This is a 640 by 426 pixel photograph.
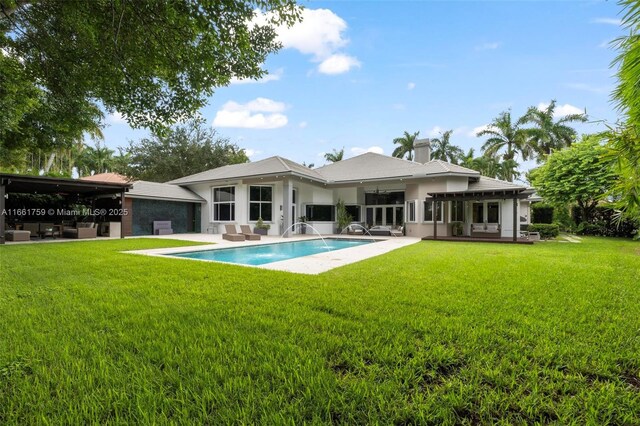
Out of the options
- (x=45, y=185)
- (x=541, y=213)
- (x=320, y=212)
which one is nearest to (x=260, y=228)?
(x=320, y=212)

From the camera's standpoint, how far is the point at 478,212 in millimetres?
19172

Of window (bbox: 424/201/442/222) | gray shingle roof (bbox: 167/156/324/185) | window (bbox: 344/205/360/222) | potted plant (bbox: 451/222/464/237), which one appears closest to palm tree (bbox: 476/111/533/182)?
potted plant (bbox: 451/222/464/237)

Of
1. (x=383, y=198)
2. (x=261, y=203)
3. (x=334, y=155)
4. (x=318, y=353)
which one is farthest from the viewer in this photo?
(x=334, y=155)

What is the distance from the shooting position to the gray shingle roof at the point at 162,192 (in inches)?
770

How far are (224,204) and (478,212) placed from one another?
663 inches

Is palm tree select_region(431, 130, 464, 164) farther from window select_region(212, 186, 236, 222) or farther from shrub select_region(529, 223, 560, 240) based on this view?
window select_region(212, 186, 236, 222)

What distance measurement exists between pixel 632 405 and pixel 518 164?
35.4 m

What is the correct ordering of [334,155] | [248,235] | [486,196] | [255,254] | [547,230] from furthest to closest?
[334,155] < [547,230] < [248,235] < [486,196] < [255,254]

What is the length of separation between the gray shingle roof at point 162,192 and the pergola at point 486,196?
53.0ft

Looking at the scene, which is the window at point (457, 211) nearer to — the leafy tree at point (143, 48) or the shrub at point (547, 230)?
the shrub at point (547, 230)

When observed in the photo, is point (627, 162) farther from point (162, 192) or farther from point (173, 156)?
point (173, 156)

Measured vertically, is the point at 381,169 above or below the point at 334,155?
below

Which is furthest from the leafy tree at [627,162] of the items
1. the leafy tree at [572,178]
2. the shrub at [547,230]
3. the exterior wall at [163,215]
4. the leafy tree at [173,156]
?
the leafy tree at [173,156]

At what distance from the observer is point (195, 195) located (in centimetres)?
2350
